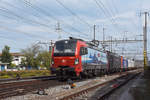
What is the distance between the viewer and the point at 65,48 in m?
16.9

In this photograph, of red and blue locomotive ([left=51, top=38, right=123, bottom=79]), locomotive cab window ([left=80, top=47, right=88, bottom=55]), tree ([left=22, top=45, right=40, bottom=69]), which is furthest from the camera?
tree ([left=22, top=45, right=40, bottom=69])

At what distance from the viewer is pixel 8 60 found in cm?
8244

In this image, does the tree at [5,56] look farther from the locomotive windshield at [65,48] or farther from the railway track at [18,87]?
the railway track at [18,87]

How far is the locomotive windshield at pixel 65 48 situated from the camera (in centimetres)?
1667

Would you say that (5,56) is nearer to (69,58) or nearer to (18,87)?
(69,58)

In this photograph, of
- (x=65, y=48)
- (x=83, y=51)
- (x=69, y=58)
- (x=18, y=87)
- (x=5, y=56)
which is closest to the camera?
(x=18, y=87)

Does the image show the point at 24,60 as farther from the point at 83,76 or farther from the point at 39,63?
the point at 83,76

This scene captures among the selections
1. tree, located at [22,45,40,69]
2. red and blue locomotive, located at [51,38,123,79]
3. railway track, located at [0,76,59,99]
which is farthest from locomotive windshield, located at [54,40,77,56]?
tree, located at [22,45,40,69]

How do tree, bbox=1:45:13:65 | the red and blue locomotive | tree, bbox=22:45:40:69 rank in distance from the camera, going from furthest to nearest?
tree, bbox=1:45:13:65, tree, bbox=22:45:40:69, the red and blue locomotive

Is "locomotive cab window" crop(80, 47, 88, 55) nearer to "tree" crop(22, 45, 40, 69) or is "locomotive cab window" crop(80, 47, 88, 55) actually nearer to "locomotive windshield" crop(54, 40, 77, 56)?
"locomotive windshield" crop(54, 40, 77, 56)

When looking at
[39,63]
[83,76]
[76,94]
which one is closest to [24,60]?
[39,63]

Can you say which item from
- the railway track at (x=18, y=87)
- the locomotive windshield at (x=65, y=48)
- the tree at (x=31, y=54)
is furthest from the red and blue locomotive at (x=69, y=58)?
the tree at (x=31, y=54)

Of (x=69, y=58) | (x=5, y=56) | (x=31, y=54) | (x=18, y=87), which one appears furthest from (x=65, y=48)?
(x=5, y=56)

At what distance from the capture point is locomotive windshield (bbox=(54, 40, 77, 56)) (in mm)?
16672
